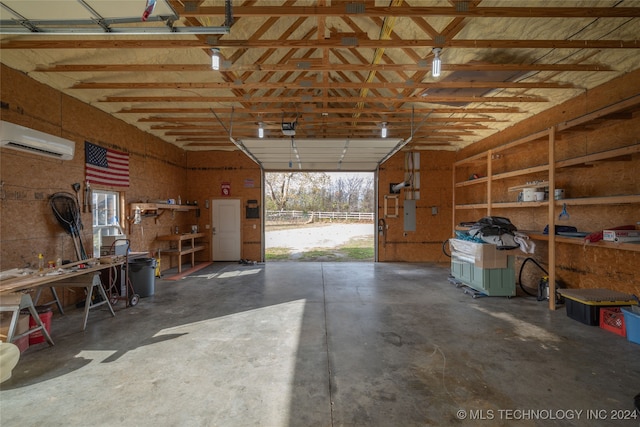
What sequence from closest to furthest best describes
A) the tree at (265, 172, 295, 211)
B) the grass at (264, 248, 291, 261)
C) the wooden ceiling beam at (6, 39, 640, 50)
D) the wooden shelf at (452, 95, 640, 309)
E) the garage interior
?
the garage interior < the wooden ceiling beam at (6, 39, 640, 50) < the wooden shelf at (452, 95, 640, 309) < the grass at (264, 248, 291, 261) < the tree at (265, 172, 295, 211)

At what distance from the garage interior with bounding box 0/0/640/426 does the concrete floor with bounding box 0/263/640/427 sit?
0.02 metres

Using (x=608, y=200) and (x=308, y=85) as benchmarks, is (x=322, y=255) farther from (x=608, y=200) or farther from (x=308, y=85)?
(x=608, y=200)

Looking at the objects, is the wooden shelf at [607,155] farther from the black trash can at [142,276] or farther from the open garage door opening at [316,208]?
the open garage door opening at [316,208]

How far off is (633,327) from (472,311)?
1.85 m

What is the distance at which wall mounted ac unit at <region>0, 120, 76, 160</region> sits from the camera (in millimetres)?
3613

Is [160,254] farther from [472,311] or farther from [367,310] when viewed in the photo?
[472,311]

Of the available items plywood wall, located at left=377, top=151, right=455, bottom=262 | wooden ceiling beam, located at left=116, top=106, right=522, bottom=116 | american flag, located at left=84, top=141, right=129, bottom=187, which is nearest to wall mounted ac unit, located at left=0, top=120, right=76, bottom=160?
Result: american flag, located at left=84, top=141, right=129, bottom=187

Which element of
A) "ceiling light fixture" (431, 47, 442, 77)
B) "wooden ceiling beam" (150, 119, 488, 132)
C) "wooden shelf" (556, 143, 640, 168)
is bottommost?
"wooden shelf" (556, 143, 640, 168)

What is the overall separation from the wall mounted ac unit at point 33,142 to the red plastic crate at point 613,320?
8.53 metres

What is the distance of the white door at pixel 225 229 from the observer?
947 cm

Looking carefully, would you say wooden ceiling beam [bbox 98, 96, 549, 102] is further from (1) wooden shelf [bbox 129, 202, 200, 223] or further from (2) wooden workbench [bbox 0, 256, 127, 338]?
(2) wooden workbench [bbox 0, 256, 127, 338]

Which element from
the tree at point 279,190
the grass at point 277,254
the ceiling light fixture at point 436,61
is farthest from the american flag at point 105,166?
the tree at point 279,190

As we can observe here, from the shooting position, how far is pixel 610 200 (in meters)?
3.82

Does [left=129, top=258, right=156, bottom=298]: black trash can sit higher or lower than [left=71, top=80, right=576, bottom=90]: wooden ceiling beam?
lower
